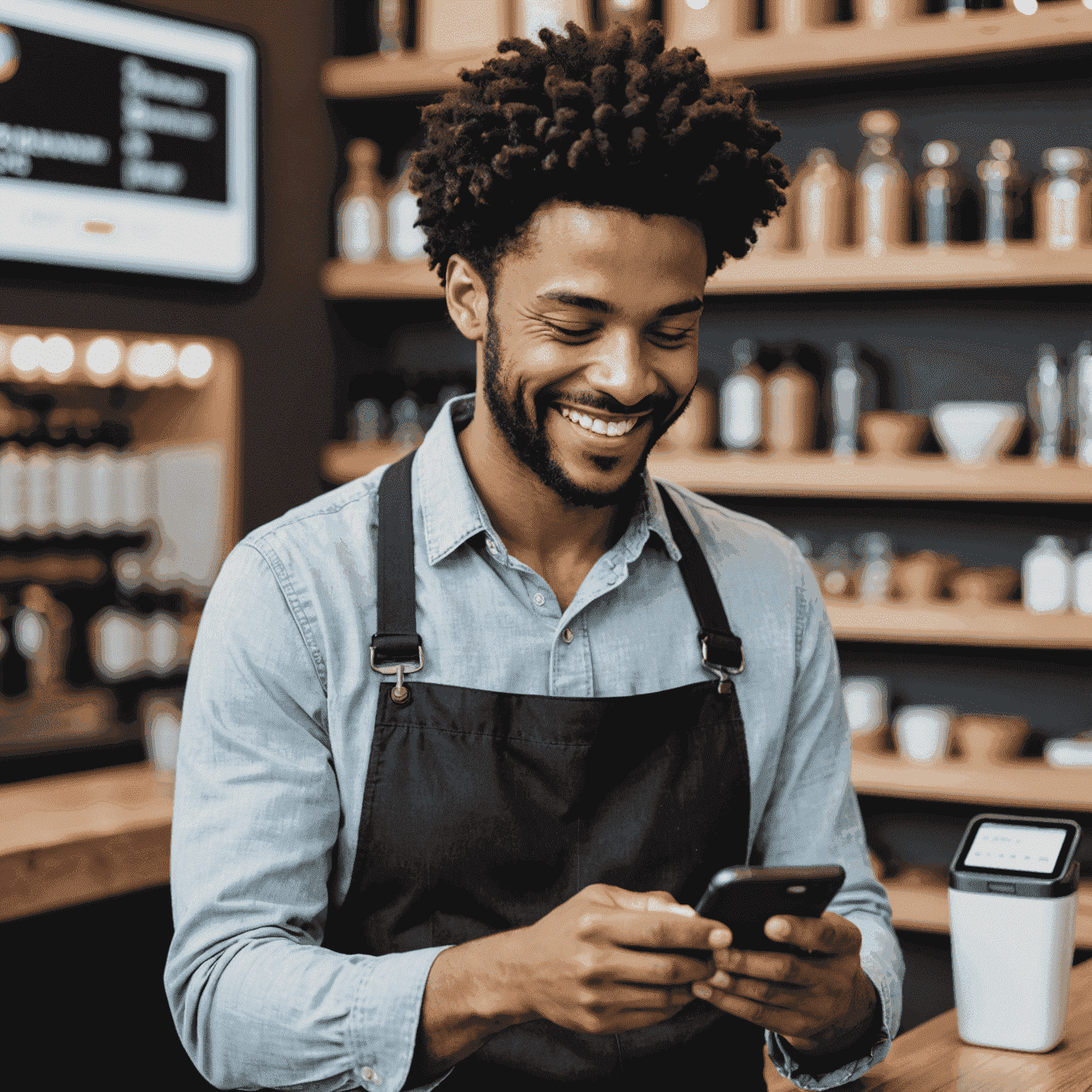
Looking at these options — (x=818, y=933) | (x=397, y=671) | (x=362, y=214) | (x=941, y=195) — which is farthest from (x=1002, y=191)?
(x=818, y=933)

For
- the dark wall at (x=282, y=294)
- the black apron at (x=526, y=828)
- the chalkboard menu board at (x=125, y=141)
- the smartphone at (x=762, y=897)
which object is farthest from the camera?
the dark wall at (x=282, y=294)

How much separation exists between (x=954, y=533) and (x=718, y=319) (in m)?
0.81

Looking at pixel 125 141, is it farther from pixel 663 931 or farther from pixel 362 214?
pixel 663 931

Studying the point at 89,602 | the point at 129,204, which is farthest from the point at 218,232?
the point at 89,602

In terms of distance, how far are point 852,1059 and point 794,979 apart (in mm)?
249

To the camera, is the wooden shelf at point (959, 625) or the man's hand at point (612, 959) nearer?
the man's hand at point (612, 959)

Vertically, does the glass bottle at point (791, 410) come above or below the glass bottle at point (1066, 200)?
below

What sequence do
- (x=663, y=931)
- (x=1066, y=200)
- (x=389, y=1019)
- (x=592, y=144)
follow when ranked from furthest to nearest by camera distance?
(x=1066, y=200)
(x=592, y=144)
(x=389, y=1019)
(x=663, y=931)

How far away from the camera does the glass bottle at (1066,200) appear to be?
2842 millimetres

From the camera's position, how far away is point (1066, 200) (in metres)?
2.85

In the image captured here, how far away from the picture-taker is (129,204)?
9.70 ft

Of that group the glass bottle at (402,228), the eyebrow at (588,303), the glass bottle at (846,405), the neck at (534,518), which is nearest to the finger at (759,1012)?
the neck at (534,518)

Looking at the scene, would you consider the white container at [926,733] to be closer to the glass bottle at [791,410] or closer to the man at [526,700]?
the glass bottle at [791,410]

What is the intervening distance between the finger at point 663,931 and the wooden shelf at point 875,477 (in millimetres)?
2140
